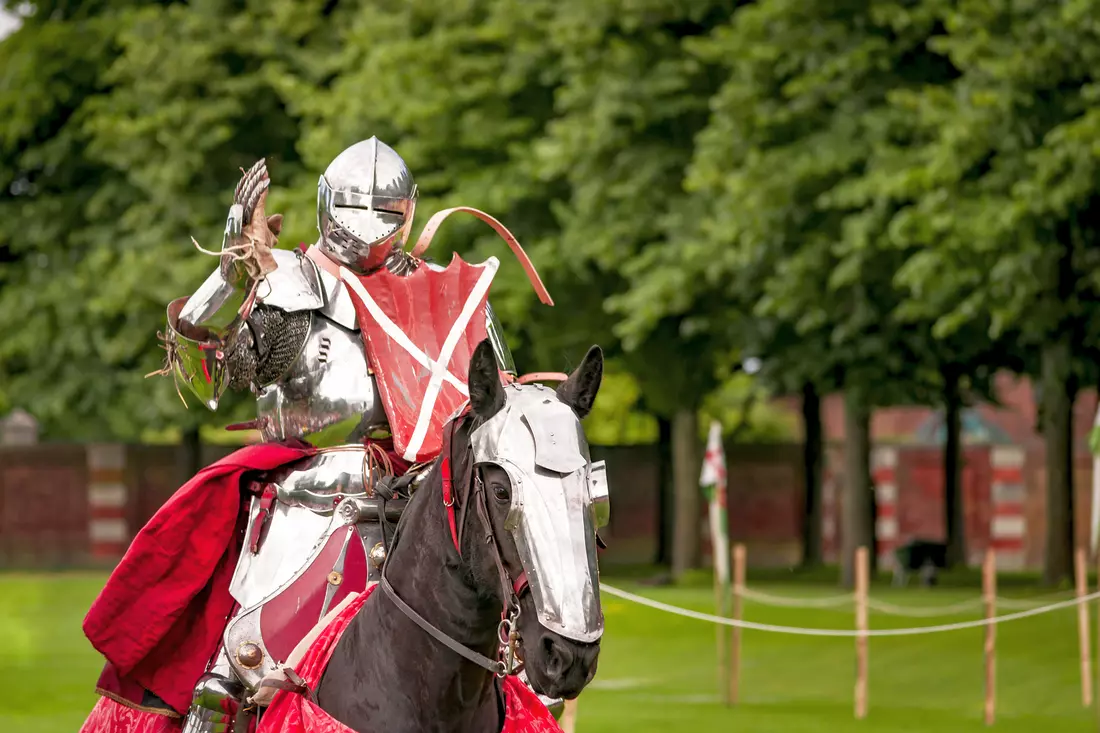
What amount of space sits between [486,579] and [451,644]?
0.78 ft

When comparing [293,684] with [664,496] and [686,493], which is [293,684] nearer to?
[686,493]

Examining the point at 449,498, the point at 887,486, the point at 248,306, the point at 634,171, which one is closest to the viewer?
the point at 449,498

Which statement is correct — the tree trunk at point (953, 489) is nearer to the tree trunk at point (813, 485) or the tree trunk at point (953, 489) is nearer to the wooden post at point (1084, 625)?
the tree trunk at point (813, 485)

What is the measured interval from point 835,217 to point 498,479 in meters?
17.0

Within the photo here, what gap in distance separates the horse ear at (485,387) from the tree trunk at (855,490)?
20.2m

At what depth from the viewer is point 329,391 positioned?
694 centimetres

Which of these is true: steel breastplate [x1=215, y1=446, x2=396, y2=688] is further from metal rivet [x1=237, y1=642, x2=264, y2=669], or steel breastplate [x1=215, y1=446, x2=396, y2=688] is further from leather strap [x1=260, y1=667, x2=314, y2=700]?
leather strap [x1=260, y1=667, x2=314, y2=700]

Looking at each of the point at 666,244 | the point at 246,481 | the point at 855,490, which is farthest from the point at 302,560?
the point at 855,490

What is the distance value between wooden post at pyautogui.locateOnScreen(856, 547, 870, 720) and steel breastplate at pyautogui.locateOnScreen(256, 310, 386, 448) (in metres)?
7.43

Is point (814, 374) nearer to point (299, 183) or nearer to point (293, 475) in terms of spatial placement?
point (299, 183)

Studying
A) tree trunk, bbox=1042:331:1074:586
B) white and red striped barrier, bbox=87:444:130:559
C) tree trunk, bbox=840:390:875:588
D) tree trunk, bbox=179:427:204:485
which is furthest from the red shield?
white and red striped barrier, bbox=87:444:130:559

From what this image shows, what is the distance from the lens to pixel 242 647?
6.60m

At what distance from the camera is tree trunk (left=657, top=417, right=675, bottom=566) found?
3152 cm

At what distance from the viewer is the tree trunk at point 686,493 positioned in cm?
2670
